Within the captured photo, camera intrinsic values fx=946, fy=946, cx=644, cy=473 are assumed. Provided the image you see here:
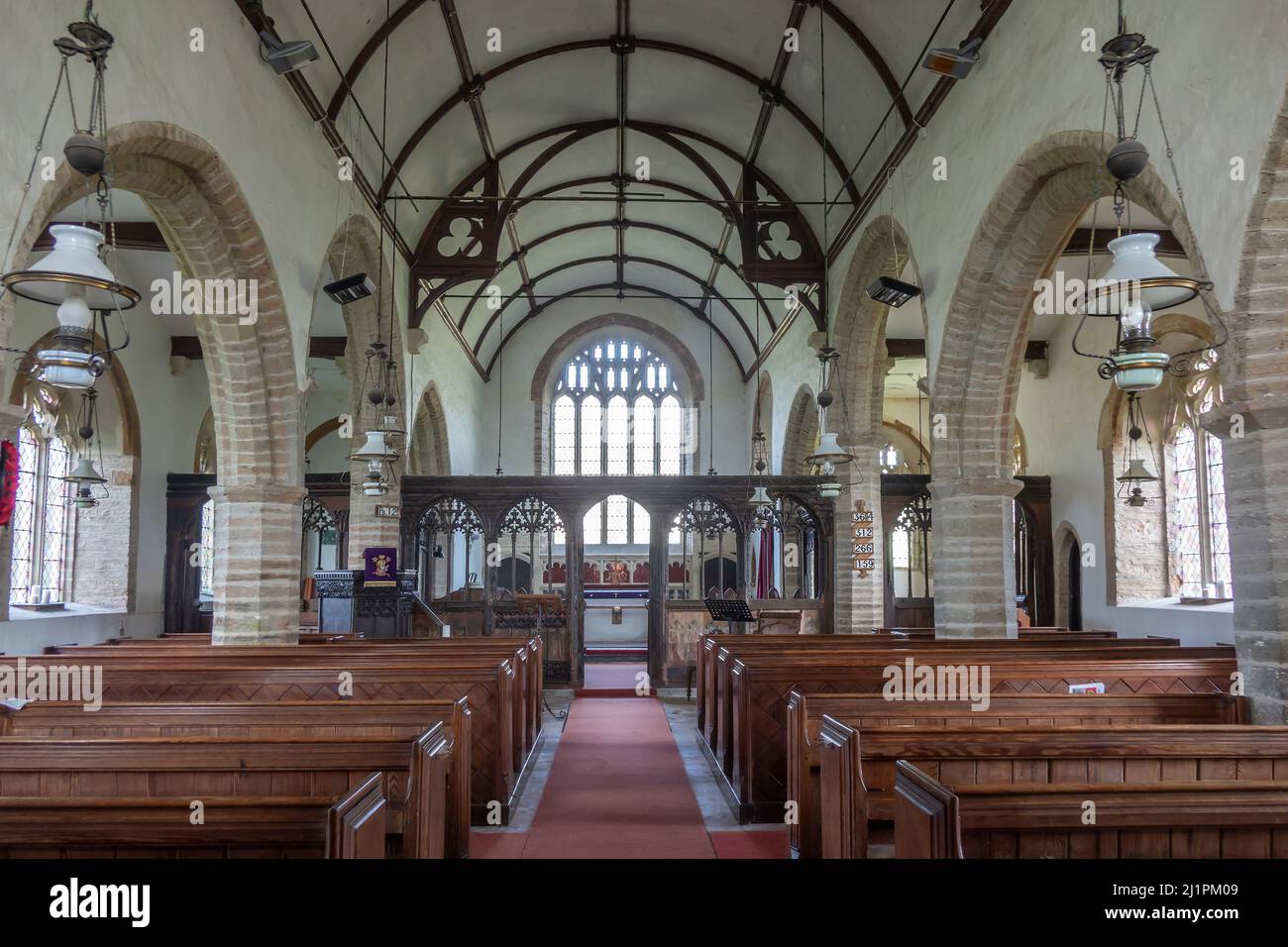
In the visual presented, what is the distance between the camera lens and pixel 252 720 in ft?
12.8

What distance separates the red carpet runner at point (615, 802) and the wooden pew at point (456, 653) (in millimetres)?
360

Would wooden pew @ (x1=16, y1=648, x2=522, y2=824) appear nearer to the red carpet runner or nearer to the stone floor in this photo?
the stone floor

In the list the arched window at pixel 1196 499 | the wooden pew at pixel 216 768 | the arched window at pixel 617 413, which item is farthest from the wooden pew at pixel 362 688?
the arched window at pixel 617 413

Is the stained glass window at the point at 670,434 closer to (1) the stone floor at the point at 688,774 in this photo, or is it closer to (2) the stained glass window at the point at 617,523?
(2) the stained glass window at the point at 617,523

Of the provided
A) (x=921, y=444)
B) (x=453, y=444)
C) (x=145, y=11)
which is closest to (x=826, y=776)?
(x=145, y=11)

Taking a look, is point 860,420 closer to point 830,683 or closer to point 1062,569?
point 1062,569

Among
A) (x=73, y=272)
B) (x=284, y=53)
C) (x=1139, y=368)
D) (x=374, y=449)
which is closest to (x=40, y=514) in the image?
(x=374, y=449)

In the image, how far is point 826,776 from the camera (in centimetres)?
340

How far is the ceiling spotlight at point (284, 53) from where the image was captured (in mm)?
6527

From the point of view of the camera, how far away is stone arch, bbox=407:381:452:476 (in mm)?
14188

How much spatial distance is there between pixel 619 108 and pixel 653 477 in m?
4.51

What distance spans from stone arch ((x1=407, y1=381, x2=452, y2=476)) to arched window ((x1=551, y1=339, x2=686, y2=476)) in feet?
15.3

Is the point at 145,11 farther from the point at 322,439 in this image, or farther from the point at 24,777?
the point at 322,439
